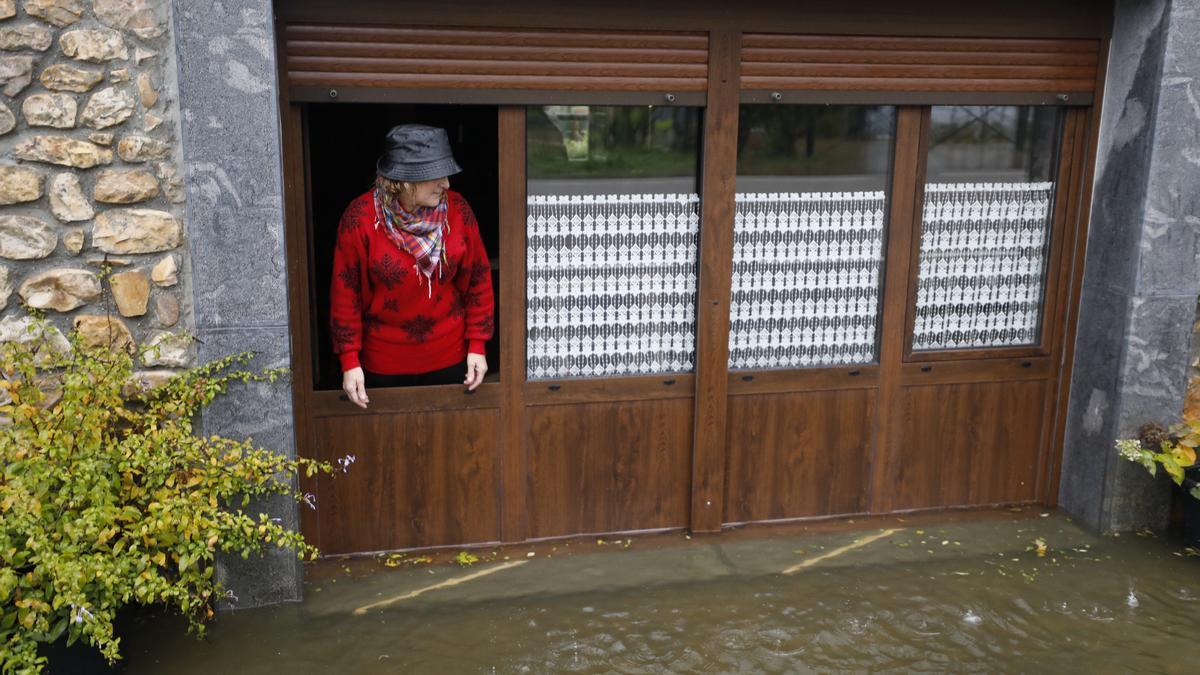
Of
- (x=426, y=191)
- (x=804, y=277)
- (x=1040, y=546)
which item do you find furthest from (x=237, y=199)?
(x=1040, y=546)

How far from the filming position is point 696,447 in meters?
5.20

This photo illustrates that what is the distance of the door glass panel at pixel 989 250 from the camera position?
5352mm

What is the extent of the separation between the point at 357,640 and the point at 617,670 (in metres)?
1.02

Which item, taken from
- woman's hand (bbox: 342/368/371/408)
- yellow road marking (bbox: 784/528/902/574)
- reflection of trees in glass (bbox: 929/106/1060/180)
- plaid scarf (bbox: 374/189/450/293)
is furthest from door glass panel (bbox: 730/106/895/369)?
woman's hand (bbox: 342/368/371/408)

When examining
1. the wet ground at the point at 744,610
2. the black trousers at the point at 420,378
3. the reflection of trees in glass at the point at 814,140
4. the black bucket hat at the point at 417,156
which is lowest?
the wet ground at the point at 744,610

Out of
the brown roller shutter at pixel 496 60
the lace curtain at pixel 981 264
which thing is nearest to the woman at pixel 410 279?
the brown roller shutter at pixel 496 60

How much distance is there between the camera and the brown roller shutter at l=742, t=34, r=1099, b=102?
191 inches

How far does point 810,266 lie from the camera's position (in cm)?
527

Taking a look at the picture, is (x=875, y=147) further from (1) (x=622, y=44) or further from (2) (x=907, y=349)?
(1) (x=622, y=44)

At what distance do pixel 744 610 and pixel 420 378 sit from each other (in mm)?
1697

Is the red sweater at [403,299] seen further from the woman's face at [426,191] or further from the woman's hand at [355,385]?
the woman's face at [426,191]

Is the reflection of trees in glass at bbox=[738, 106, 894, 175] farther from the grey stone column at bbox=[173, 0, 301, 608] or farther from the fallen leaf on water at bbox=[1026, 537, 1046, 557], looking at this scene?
the grey stone column at bbox=[173, 0, 301, 608]

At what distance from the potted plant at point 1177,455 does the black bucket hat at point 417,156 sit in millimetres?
3330

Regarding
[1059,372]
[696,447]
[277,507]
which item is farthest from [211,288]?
[1059,372]
